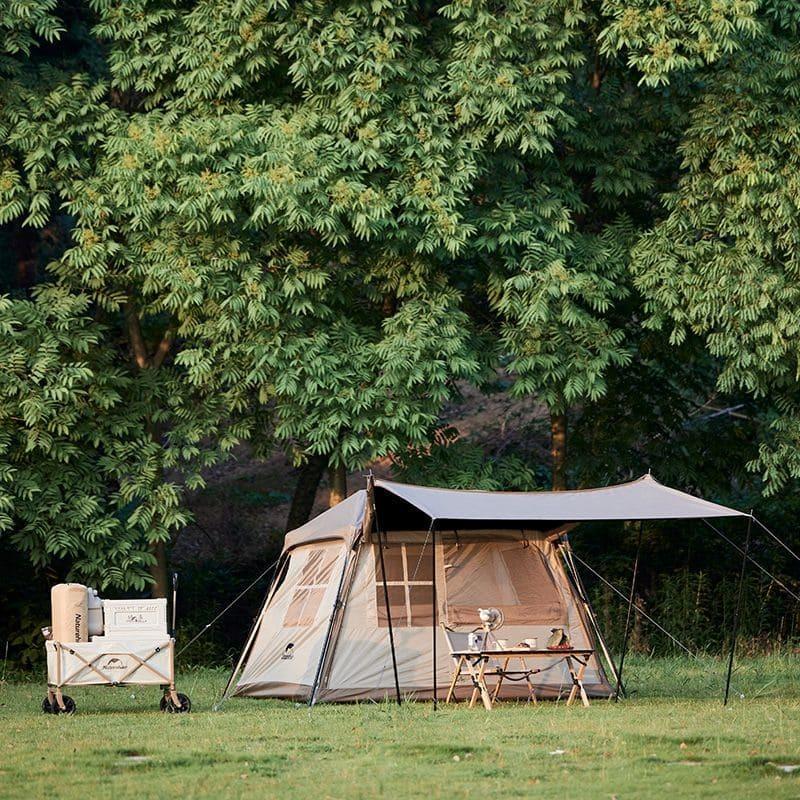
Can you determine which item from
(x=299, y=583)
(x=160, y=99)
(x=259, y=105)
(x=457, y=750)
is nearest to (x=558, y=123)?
(x=259, y=105)

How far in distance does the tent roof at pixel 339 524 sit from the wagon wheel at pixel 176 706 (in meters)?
1.78

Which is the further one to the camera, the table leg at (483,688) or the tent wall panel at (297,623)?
the tent wall panel at (297,623)

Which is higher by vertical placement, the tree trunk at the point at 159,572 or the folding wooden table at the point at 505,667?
the tree trunk at the point at 159,572

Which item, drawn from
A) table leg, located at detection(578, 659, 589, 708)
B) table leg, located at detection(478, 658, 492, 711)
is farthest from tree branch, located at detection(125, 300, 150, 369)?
table leg, located at detection(578, 659, 589, 708)

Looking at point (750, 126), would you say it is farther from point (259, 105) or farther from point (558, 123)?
point (259, 105)

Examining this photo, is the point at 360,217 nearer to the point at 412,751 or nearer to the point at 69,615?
the point at 69,615

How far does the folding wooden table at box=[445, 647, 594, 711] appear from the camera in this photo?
1058 centimetres

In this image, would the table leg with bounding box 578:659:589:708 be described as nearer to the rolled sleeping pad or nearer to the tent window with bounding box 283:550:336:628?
the tent window with bounding box 283:550:336:628

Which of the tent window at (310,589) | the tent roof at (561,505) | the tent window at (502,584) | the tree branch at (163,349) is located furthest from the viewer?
the tree branch at (163,349)

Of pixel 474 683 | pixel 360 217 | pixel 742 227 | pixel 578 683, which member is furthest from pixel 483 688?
pixel 742 227

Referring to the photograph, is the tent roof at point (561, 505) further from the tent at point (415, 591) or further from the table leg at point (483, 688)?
the table leg at point (483, 688)

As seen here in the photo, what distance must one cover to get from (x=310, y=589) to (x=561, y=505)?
241 centimetres

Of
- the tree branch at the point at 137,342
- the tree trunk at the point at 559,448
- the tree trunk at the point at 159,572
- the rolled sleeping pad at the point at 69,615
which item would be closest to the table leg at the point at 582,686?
the rolled sleeping pad at the point at 69,615

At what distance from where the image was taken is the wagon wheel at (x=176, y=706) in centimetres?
1080
